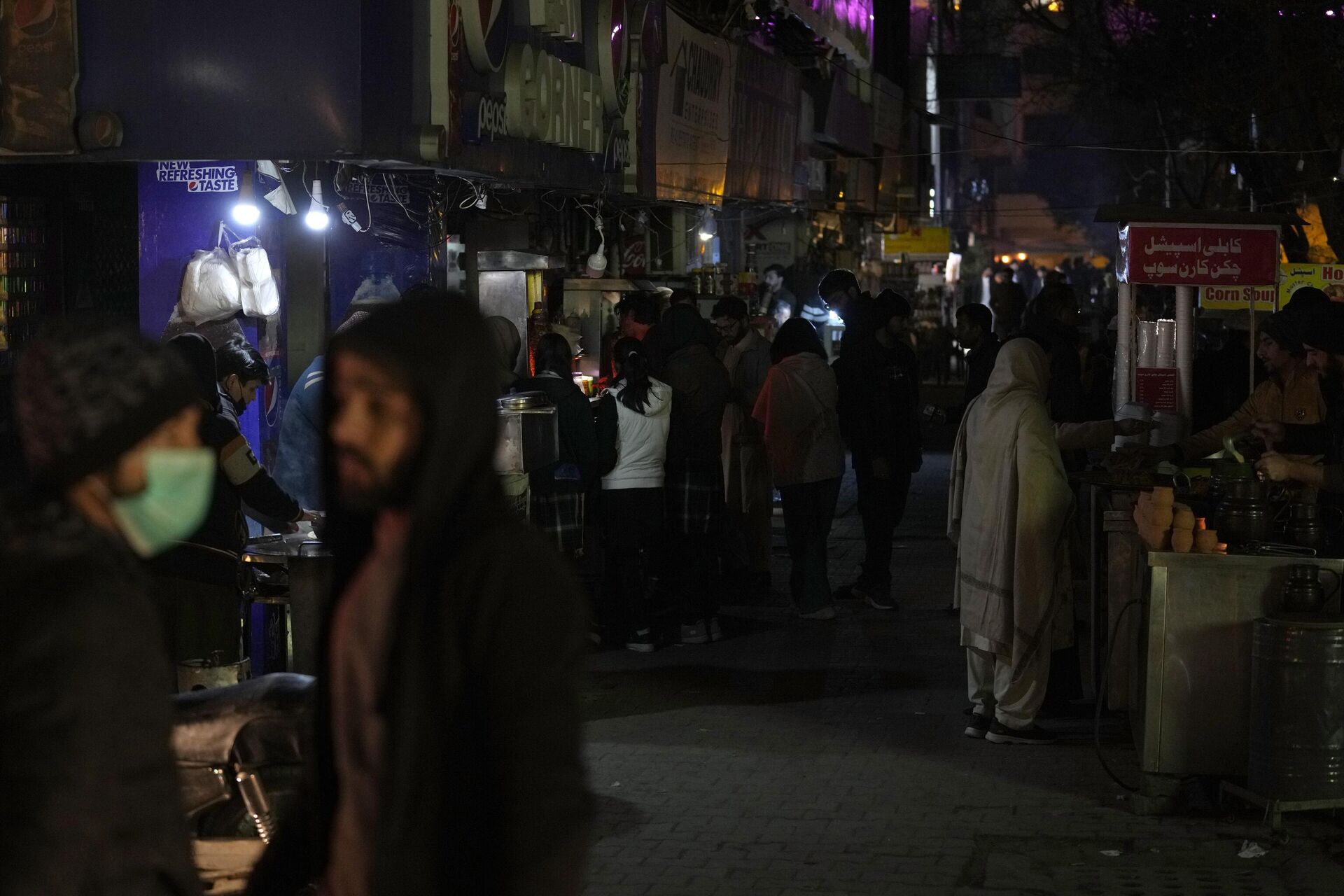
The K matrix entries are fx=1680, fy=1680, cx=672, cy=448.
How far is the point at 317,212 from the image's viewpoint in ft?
32.7

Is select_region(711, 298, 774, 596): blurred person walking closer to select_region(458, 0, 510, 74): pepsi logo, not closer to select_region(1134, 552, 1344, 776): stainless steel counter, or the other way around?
select_region(458, 0, 510, 74): pepsi logo

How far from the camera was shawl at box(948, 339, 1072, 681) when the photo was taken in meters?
7.81

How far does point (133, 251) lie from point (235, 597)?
13.9 feet

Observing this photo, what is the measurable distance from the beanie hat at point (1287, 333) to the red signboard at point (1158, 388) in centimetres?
238

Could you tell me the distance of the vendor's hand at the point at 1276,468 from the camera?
23.9 feet

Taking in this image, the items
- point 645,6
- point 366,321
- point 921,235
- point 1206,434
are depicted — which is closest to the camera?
point 366,321

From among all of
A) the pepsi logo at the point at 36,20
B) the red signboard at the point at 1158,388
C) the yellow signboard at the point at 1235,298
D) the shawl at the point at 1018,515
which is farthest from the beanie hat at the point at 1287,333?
the yellow signboard at the point at 1235,298

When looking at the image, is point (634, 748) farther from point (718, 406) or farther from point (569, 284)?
point (569, 284)

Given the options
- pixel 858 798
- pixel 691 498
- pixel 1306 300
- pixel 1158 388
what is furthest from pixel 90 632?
pixel 1158 388

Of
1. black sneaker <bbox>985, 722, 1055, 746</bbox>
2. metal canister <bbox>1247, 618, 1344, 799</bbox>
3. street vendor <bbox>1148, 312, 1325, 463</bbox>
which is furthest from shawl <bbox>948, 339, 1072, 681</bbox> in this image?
street vendor <bbox>1148, 312, 1325, 463</bbox>

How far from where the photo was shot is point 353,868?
272 centimetres

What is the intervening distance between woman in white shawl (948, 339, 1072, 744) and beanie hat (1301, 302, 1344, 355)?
5.26 feet

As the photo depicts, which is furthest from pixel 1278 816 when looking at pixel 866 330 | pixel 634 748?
pixel 866 330

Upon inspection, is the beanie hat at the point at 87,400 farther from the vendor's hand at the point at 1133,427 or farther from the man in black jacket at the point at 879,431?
the man in black jacket at the point at 879,431
